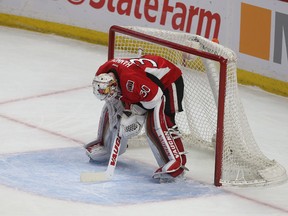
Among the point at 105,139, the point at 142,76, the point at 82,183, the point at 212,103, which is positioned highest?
the point at 142,76

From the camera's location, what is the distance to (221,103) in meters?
5.57

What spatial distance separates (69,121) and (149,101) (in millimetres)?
1265

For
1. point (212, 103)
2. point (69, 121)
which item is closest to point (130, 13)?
point (69, 121)

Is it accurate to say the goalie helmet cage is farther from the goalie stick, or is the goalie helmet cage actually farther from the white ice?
the goalie stick

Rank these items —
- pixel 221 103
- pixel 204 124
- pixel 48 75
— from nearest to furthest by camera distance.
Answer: pixel 221 103
pixel 204 124
pixel 48 75

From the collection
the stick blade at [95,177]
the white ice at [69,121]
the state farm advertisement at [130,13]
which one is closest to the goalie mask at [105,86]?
the stick blade at [95,177]

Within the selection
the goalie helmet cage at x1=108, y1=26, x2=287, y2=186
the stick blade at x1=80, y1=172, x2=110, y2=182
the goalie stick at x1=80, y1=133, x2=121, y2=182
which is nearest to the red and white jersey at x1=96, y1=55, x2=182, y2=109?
the goalie helmet cage at x1=108, y1=26, x2=287, y2=186

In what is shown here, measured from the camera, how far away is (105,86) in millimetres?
5531

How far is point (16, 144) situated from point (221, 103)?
129 cm

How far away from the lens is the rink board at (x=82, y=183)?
5.44m

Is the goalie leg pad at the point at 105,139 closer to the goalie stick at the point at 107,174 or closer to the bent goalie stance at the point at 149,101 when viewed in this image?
the bent goalie stance at the point at 149,101

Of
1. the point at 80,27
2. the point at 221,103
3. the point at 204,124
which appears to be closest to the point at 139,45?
the point at 204,124

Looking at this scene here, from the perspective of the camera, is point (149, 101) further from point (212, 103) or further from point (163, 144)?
point (212, 103)

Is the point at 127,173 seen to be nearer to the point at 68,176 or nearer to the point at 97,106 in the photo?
the point at 68,176
